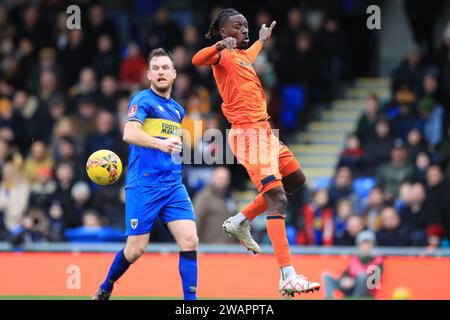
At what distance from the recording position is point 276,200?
11164 millimetres

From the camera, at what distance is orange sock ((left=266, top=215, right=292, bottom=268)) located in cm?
1106

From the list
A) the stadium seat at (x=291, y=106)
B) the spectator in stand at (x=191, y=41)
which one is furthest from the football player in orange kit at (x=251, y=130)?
the spectator in stand at (x=191, y=41)

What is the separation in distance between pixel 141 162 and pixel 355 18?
33.9 ft

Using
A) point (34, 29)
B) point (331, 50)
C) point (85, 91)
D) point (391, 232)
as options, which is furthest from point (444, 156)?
point (34, 29)

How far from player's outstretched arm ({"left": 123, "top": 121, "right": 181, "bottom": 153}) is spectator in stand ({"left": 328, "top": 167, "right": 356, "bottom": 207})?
6390mm

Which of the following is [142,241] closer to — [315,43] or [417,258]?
[417,258]

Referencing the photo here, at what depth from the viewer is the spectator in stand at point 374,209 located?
16.1m

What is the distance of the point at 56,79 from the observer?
1959cm

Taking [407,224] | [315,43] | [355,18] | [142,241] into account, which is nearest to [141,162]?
[142,241]

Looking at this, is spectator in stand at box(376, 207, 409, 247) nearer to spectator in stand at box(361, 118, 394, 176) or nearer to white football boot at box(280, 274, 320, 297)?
spectator in stand at box(361, 118, 394, 176)

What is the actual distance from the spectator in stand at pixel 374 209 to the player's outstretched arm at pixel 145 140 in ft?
20.6

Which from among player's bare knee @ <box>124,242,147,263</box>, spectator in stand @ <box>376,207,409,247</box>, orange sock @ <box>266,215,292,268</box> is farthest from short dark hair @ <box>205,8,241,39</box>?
spectator in stand @ <box>376,207,409,247</box>

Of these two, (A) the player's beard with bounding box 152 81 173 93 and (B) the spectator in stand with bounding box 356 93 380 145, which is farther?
(B) the spectator in stand with bounding box 356 93 380 145

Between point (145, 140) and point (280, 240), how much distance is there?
5.50 ft
